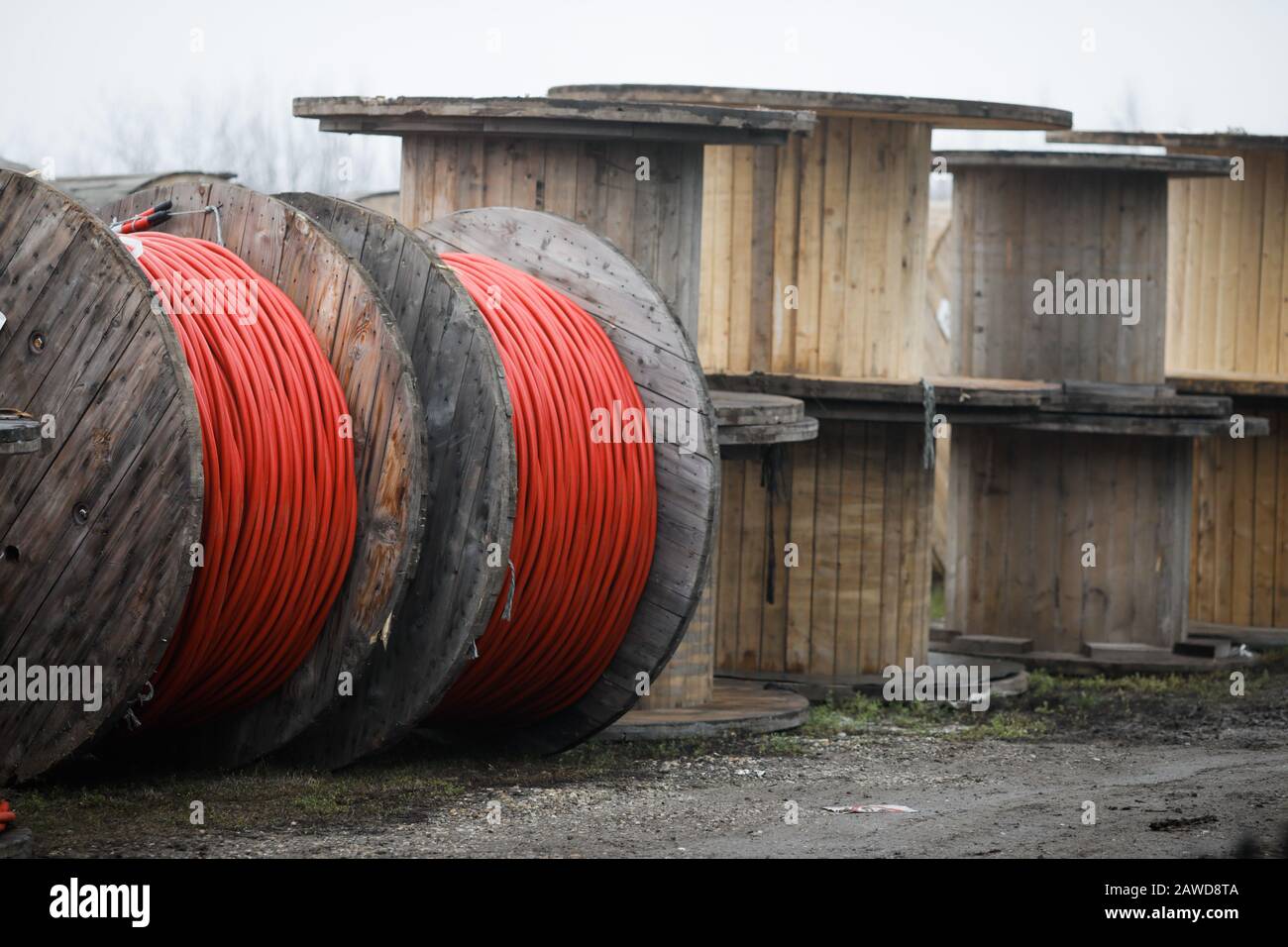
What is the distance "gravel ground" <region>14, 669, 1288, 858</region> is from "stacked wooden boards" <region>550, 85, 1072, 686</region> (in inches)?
47.0

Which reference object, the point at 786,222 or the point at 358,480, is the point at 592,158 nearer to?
the point at 786,222

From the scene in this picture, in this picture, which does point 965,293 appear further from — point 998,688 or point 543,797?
point 543,797

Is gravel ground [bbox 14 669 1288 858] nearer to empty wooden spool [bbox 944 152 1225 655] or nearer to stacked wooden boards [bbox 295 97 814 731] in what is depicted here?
stacked wooden boards [bbox 295 97 814 731]

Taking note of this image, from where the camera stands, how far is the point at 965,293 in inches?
478

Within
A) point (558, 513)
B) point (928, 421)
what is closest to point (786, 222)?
point (928, 421)

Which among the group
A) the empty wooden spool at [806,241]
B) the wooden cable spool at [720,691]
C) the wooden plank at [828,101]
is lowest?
the wooden cable spool at [720,691]

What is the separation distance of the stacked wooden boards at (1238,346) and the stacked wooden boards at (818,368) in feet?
10.6

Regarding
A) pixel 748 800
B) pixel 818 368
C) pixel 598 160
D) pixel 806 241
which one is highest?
pixel 598 160

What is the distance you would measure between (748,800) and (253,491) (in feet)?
6.83

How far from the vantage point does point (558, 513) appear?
305 inches

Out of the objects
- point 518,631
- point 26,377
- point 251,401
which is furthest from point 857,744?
point 26,377

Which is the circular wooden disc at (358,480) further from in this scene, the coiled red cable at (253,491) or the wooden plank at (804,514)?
the wooden plank at (804,514)

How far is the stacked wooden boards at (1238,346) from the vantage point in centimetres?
1330

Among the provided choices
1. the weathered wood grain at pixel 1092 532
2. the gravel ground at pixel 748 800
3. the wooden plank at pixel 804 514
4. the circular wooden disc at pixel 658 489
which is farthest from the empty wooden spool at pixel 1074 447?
the circular wooden disc at pixel 658 489
